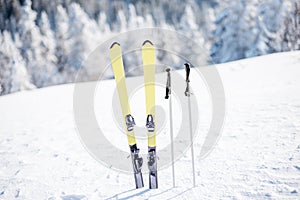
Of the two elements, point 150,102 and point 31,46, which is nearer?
point 150,102

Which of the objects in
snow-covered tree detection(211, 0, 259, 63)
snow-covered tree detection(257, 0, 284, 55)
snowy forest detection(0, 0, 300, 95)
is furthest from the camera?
snow-covered tree detection(211, 0, 259, 63)

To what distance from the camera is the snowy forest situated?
25.0m

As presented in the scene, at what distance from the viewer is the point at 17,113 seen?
9.30m

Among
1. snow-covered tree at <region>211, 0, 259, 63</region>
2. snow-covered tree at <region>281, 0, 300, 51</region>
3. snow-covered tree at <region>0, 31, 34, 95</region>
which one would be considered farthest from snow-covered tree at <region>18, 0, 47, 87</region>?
snow-covered tree at <region>281, 0, 300, 51</region>

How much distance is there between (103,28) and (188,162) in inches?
1292

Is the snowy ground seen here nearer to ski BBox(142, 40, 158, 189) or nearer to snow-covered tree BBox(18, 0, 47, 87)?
ski BBox(142, 40, 158, 189)

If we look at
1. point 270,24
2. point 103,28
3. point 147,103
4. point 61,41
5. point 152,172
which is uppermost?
point 103,28

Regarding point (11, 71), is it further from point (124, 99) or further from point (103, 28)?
point (124, 99)

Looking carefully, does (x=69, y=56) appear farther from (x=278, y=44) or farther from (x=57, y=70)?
(x=278, y=44)

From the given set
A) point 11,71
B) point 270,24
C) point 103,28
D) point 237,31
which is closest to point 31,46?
point 11,71

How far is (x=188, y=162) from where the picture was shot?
470cm

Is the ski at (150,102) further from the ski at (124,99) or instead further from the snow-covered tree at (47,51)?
the snow-covered tree at (47,51)

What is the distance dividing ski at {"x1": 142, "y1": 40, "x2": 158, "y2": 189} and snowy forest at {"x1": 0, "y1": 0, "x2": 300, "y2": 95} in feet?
76.5

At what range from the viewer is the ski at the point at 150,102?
390cm
